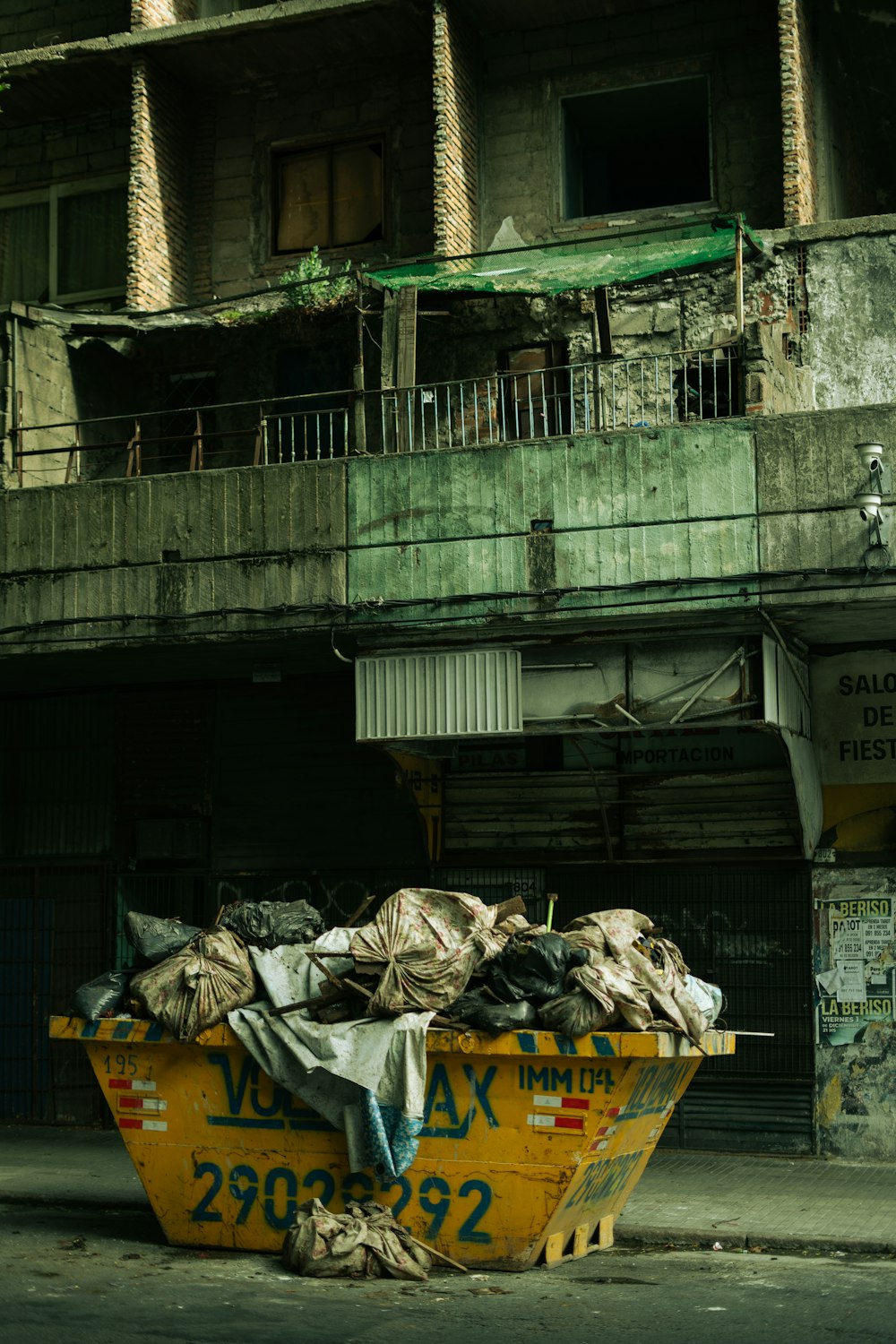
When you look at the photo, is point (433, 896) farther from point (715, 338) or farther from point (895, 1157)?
point (715, 338)

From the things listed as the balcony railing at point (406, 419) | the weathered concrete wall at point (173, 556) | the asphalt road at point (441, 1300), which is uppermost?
the balcony railing at point (406, 419)

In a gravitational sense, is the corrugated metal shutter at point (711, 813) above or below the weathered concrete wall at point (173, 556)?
below

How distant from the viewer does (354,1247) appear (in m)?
8.48

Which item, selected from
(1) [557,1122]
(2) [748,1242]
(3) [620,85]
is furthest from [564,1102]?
(3) [620,85]

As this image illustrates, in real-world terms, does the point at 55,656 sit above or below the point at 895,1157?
above

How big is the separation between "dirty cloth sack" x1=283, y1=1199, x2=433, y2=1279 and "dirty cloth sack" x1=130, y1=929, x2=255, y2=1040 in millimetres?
1245

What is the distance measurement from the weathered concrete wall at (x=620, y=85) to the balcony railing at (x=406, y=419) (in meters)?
2.25

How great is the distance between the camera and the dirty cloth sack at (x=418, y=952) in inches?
346

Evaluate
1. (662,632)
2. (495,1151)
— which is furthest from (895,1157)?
(495,1151)

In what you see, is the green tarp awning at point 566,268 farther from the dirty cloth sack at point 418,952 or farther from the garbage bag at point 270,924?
the dirty cloth sack at point 418,952

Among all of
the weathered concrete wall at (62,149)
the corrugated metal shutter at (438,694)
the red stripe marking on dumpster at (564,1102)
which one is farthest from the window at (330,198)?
the red stripe marking on dumpster at (564,1102)

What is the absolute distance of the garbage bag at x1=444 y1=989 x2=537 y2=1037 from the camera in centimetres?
857

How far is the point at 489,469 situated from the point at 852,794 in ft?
13.6

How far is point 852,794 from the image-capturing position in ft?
44.9
